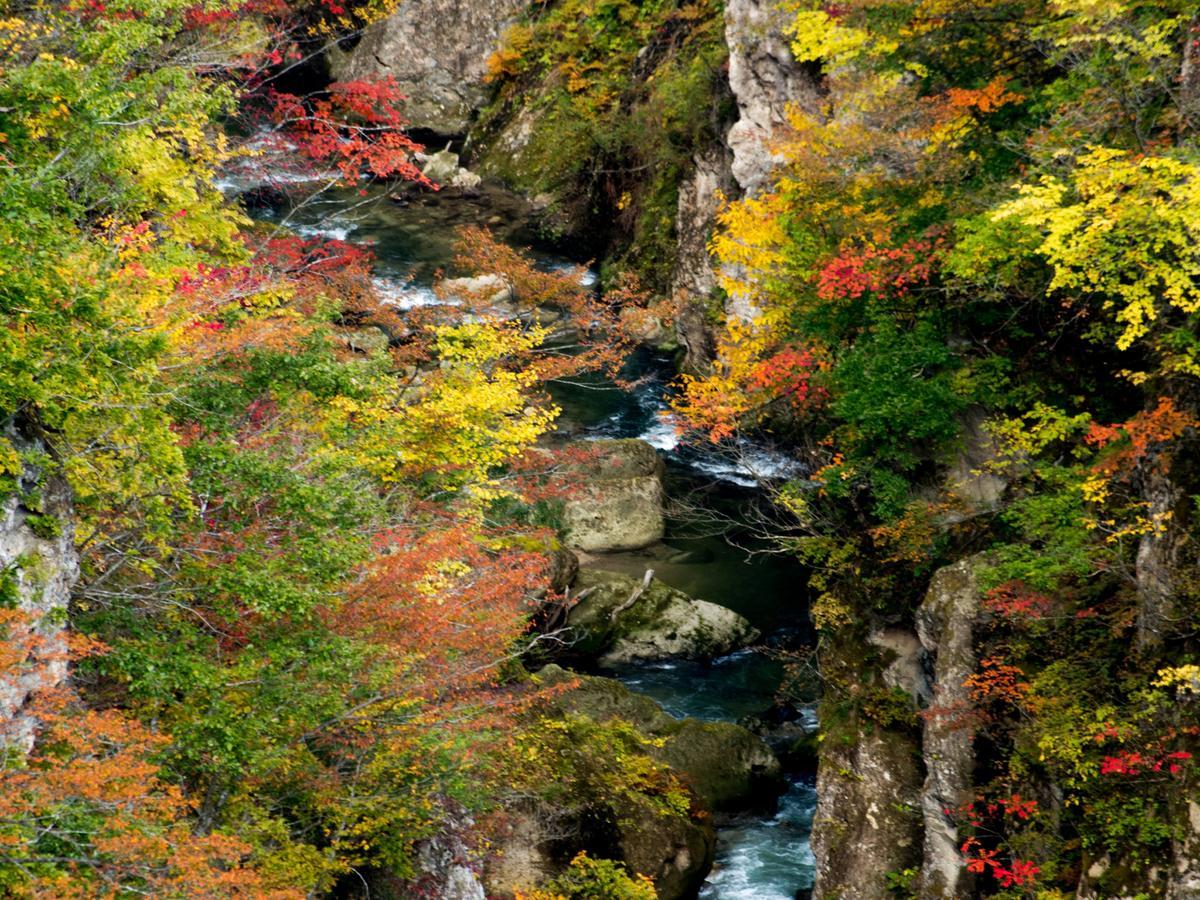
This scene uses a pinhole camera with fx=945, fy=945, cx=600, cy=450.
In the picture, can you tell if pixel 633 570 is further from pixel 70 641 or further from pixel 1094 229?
pixel 70 641

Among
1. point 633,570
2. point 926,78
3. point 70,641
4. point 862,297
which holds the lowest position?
point 633,570

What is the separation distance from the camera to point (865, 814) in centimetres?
1385

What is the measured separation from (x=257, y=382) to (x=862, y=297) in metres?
10.4

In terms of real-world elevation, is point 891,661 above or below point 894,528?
below

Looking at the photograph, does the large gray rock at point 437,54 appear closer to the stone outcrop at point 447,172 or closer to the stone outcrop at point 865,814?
the stone outcrop at point 447,172

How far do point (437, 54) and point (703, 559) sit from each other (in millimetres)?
30848

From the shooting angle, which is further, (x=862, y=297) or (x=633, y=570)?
(x=633, y=570)

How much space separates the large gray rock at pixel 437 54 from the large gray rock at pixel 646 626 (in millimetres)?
30267

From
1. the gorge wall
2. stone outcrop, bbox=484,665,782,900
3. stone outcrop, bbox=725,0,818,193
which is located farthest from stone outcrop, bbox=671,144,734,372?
stone outcrop, bbox=484,665,782,900

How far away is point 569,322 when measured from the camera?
30.2m

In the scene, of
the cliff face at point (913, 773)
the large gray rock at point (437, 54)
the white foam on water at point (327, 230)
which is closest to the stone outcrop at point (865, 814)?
the cliff face at point (913, 773)

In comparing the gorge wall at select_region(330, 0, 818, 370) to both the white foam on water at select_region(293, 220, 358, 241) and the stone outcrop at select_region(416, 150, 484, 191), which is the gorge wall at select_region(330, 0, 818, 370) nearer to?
the stone outcrop at select_region(416, 150, 484, 191)

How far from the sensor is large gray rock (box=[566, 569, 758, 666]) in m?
20.3

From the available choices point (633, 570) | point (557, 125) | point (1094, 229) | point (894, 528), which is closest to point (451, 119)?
point (557, 125)
